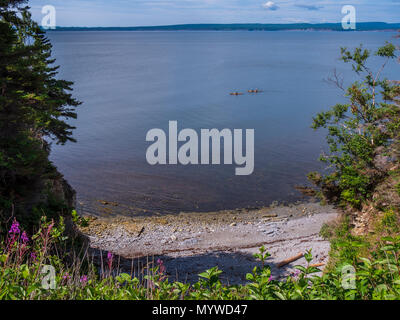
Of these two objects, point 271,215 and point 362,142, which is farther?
point 271,215

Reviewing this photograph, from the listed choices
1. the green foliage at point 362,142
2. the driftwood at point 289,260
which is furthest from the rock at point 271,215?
the green foliage at point 362,142

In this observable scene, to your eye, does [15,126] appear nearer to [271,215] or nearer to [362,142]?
[362,142]

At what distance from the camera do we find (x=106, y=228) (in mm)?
23969

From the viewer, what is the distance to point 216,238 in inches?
894

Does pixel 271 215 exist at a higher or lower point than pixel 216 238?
higher

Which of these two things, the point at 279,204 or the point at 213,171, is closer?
the point at 279,204

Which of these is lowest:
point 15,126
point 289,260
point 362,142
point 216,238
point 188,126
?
point 216,238

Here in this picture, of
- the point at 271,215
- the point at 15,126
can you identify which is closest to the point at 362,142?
the point at 271,215

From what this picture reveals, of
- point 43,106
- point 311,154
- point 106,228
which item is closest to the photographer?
point 43,106

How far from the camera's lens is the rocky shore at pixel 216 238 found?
60.3 feet

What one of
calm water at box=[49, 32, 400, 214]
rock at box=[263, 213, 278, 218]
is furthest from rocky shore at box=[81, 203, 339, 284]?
calm water at box=[49, 32, 400, 214]
